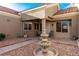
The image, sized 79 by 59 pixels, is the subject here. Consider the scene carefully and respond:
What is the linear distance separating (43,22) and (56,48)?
950 millimetres

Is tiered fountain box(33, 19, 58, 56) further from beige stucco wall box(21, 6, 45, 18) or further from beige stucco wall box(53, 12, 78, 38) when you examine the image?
beige stucco wall box(53, 12, 78, 38)

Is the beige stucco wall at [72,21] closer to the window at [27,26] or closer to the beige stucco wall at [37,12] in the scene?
the beige stucco wall at [37,12]

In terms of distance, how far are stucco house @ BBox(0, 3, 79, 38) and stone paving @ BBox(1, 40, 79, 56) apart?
299mm

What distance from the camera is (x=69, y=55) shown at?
9.52ft

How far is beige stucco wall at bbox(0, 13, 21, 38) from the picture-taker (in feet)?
9.70

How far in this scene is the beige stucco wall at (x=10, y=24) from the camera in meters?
2.96

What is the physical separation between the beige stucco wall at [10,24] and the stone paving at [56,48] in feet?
1.84

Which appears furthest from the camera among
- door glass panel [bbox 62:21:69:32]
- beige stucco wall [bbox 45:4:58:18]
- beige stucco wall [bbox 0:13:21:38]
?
door glass panel [bbox 62:21:69:32]

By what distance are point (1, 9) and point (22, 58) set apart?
166 cm

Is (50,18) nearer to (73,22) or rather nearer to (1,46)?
(73,22)

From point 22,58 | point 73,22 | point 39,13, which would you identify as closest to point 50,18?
point 39,13

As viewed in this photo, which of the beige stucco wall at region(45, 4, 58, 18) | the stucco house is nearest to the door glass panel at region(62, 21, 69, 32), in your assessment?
the stucco house

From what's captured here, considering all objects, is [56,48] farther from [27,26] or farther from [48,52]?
[27,26]

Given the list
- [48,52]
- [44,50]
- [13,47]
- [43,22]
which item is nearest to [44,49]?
[44,50]
